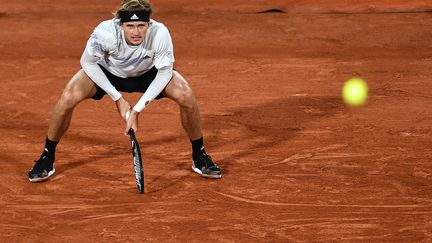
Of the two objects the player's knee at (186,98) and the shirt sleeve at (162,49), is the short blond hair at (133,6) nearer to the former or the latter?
the shirt sleeve at (162,49)

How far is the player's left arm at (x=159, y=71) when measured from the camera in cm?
836

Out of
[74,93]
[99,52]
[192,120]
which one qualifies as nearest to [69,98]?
[74,93]

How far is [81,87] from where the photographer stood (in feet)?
28.0

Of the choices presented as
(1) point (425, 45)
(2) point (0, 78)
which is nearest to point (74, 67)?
(2) point (0, 78)

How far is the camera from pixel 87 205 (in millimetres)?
8227

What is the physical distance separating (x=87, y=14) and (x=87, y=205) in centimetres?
664

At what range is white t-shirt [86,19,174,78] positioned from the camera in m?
8.33

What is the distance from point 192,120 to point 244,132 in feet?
4.39

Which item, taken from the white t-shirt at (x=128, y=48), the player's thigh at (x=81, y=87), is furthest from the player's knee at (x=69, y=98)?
the white t-shirt at (x=128, y=48)

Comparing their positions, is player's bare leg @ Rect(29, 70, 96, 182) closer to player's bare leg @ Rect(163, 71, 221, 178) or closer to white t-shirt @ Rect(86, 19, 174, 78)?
white t-shirt @ Rect(86, 19, 174, 78)

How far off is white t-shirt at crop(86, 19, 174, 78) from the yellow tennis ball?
3.05m

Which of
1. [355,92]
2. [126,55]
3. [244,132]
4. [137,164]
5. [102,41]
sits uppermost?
[102,41]

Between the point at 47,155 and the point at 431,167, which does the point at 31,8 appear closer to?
the point at 47,155

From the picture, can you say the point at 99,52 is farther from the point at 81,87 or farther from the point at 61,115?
the point at 61,115
